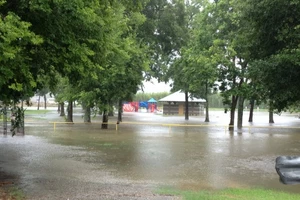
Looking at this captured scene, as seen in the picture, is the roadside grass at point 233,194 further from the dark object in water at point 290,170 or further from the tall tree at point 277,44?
the dark object in water at point 290,170

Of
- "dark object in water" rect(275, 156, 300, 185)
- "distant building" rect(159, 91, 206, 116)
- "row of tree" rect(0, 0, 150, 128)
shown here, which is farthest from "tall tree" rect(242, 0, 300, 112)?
"distant building" rect(159, 91, 206, 116)

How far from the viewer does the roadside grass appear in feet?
25.3

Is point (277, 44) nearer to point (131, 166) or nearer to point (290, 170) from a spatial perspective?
point (131, 166)

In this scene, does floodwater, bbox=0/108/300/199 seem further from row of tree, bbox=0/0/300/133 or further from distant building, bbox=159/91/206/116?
distant building, bbox=159/91/206/116

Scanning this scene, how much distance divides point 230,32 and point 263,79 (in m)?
13.6

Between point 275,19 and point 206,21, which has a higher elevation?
point 206,21

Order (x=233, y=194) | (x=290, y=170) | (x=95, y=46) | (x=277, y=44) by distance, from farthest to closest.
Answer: (x=277, y=44) → (x=95, y=46) → (x=233, y=194) → (x=290, y=170)

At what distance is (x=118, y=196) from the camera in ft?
25.3

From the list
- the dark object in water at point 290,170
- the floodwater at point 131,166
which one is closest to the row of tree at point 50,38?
the floodwater at point 131,166

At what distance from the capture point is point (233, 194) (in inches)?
319

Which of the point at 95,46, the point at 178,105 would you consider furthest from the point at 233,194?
the point at 178,105

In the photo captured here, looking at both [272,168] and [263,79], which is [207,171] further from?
[263,79]

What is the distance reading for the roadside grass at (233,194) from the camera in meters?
7.70

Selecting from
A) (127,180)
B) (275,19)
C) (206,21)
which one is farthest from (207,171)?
(206,21)
